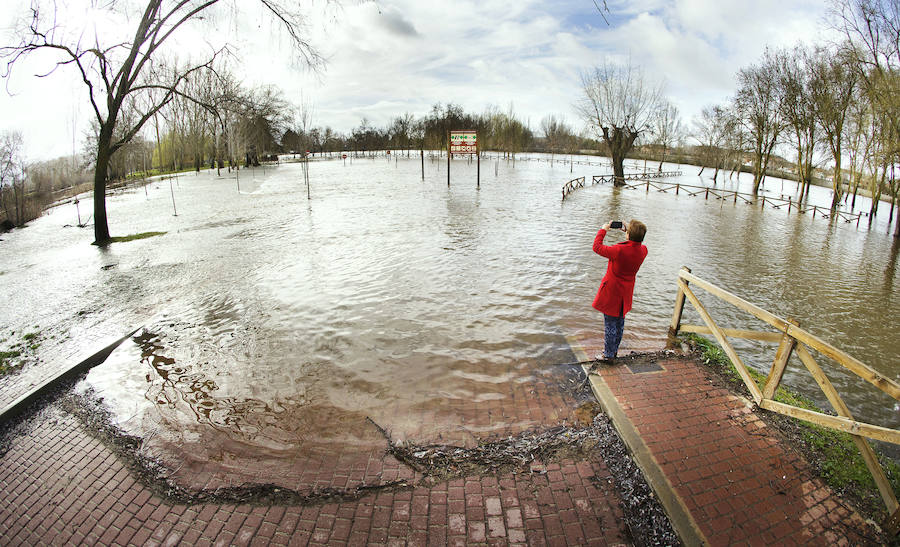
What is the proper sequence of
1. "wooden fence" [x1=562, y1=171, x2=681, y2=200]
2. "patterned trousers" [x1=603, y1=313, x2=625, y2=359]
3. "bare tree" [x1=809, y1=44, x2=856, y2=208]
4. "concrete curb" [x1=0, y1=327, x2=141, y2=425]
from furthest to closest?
"wooden fence" [x1=562, y1=171, x2=681, y2=200] < "bare tree" [x1=809, y1=44, x2=856, y2=208] < "patterned trousers" [x1=603, y1=313, x2=625, y2=359] < "concrete curb" [x1=0, y1=327, x2=141, y2=425]

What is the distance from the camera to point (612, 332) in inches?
199

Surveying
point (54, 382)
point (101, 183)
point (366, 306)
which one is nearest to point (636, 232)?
point (366, 306)

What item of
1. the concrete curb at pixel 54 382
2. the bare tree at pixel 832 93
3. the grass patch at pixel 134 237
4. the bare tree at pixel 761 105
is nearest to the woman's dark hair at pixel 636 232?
the concrete curb at pixel 54 382

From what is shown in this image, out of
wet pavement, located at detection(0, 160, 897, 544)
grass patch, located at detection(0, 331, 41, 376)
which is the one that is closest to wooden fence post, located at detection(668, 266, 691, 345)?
wet pavement, located at detection(0, 160, 897, 544)

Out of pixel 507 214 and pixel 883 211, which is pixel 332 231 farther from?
pixel 883 211

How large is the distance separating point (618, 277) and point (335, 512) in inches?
151

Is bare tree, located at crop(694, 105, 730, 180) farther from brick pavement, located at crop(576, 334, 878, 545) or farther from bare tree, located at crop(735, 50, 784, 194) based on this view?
brick pavement, located at crop(576, 334, 878, 545)

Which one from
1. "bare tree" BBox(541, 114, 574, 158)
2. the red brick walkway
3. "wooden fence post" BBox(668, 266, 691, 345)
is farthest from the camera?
"bare tree" BBox(541, 114, 574, 158)

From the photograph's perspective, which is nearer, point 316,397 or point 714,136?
point 316,397

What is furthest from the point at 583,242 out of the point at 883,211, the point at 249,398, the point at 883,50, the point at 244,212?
the point at 883,211

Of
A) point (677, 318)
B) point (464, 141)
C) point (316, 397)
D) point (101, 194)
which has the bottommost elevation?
point (316, 397)

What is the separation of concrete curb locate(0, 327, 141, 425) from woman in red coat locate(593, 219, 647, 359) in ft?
21.8

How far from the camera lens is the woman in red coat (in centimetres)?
474

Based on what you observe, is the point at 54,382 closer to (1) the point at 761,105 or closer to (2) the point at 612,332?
(2) the point at 612,332
